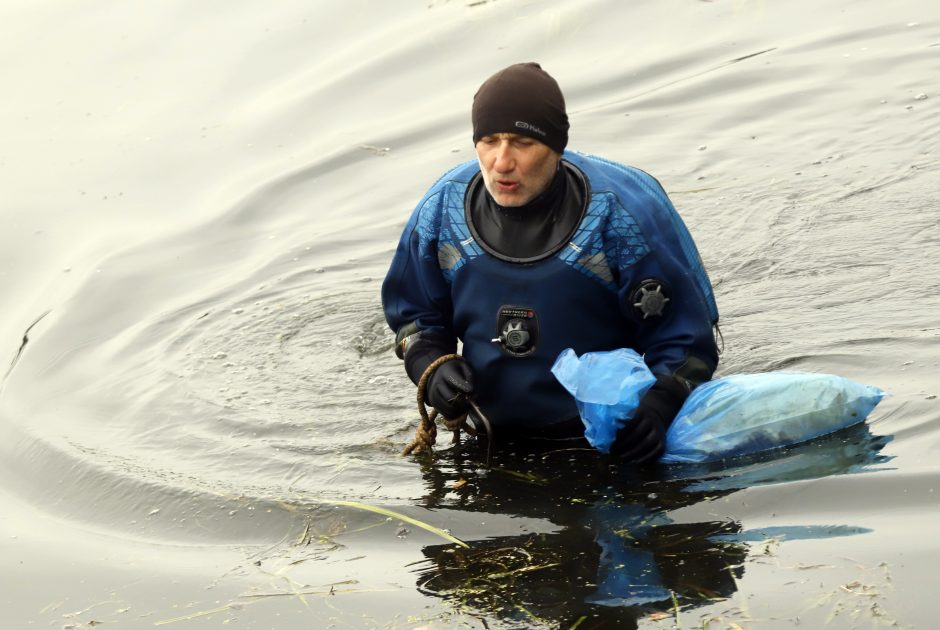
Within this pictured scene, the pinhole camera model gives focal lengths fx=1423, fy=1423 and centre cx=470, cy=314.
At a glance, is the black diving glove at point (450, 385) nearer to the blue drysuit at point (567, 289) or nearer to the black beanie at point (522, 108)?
the blue drysuit at point (567, 289)

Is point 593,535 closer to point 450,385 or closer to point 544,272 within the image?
point 450,385

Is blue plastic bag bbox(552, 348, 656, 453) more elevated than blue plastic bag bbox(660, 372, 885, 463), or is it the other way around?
blue plastic bag bbox(552, 348, 656, 453)

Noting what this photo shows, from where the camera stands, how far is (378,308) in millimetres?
7492

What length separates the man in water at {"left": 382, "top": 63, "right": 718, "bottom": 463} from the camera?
476 centimetres

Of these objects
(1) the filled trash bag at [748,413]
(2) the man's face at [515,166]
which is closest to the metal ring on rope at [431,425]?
(1) the filled trash bag at [748,413]

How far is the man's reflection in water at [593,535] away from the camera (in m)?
4.16

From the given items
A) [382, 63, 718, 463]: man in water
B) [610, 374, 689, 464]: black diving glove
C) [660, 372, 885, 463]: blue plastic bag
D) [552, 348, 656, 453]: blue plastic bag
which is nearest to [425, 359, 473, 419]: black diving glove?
[382, 63, 718, 463]: man in water

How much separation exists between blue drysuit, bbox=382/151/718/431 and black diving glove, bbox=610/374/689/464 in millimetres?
67

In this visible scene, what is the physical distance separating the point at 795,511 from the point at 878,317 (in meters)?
2.05

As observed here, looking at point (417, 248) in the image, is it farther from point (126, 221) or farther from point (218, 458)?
point (126, 221)

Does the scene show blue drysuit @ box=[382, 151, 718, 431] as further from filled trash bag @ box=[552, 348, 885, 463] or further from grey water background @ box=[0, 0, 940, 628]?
grey water background @ box=[0, 0, 940, 628]

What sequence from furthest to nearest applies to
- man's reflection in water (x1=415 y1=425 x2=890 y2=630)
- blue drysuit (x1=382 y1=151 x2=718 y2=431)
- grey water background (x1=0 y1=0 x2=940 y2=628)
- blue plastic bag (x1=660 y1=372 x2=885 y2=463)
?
blue plastic bag (x1=660 y1=372 x2=885 y2=463), blue drysuit (x1=382 y1=151 x2=718 y2=431), grey water background (x1=0 y1=0 x2=940 y2=628), man's reflection in water (x1=415 y1=425 x2=890 y2=630)

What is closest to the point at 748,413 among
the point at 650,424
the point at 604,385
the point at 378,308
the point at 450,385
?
the point at 650,424

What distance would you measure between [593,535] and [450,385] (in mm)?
762
